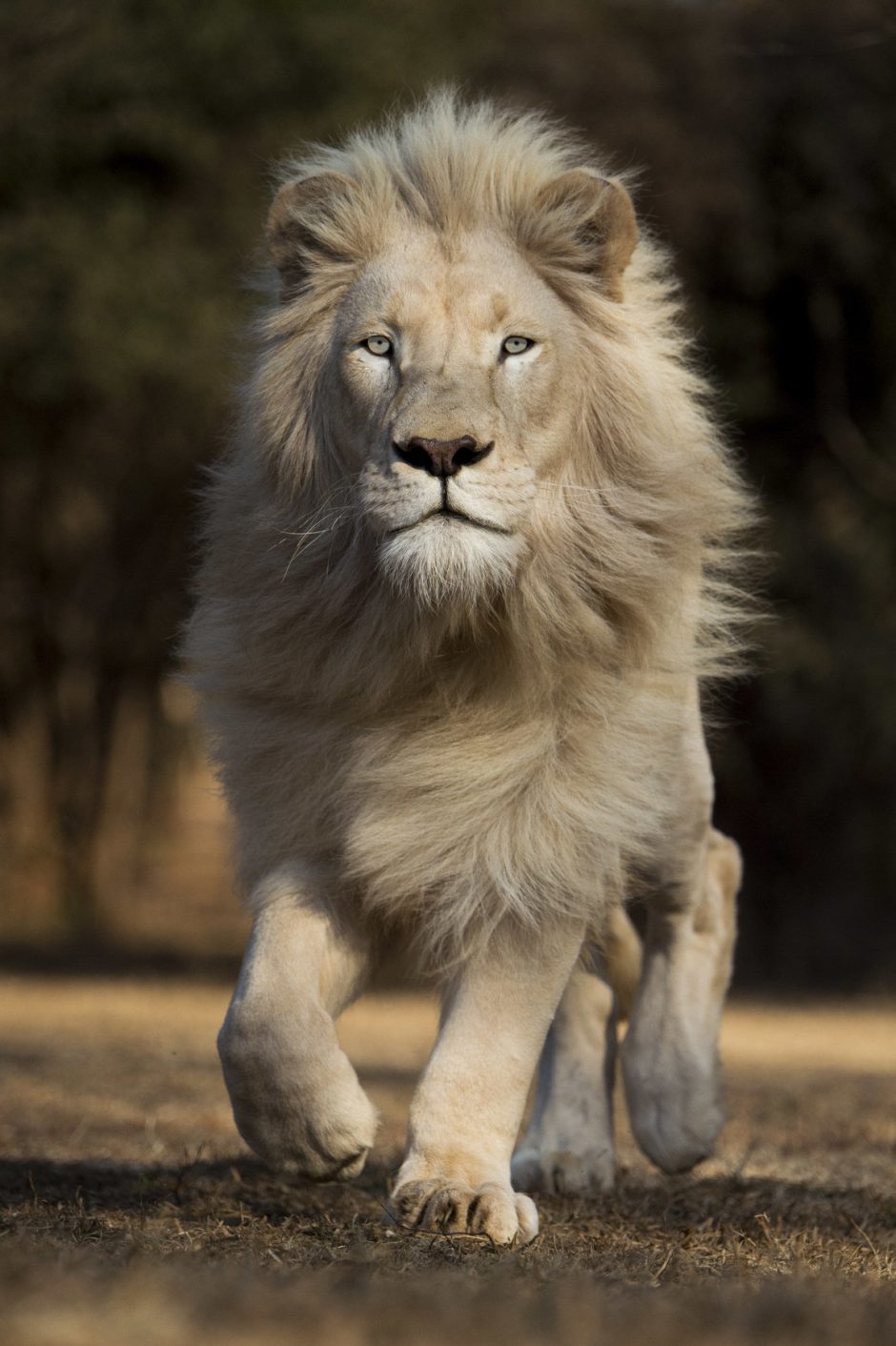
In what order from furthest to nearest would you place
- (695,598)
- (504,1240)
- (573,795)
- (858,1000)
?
(858,1000), (695,598), (573,795), (504,1240)

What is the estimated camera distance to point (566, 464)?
13.5ft

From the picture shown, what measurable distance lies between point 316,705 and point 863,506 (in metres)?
11.6

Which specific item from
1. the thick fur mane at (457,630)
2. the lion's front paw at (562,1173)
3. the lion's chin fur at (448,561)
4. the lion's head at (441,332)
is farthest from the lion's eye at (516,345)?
the lion's front paw at (562,1173)

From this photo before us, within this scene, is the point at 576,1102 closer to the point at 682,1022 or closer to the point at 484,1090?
the point at 682,1022

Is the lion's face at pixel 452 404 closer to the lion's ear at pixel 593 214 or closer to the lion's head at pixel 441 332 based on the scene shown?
the lion's head at pixel 441 332

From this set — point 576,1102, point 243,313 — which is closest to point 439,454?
point 576,1102

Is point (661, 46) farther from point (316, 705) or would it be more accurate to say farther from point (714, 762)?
point (316, 705)

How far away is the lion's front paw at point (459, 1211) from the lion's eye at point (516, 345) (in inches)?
64.4

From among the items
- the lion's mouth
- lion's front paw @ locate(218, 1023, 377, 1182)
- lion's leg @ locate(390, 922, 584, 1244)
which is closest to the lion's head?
the lion's mouth

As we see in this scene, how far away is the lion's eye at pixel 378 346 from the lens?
402cm

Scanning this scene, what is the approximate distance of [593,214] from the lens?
4.23 metres

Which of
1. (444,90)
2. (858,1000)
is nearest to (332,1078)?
(444,90)

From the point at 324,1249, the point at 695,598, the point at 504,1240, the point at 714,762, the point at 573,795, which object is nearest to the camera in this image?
the point at 324,1249

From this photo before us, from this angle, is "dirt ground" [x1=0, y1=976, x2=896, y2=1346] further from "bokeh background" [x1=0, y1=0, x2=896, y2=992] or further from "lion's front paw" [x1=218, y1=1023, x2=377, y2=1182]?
"bokeh background" [x1=0, y1=0, x2=896, y2=992]
